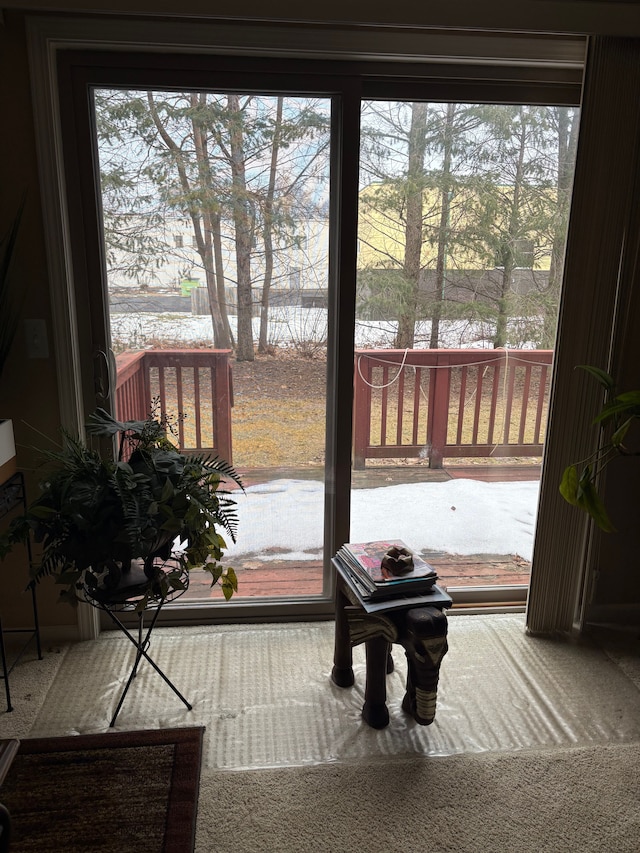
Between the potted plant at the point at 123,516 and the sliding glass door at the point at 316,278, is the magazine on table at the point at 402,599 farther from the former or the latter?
the sliding glass door at the point at 316,278

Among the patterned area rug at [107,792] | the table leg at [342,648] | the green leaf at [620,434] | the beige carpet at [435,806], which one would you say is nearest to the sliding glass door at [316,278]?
the table leg at [342,648]

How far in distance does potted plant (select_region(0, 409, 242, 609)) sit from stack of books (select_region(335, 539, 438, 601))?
42 cm

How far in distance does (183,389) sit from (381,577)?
99 cm

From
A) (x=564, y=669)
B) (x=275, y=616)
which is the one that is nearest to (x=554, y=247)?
(x=564, y=669)

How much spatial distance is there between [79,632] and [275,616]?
0.74 metres

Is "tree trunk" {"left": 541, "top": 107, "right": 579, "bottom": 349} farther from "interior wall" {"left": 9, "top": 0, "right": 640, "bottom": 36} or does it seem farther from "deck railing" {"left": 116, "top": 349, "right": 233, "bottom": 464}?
"deck railing" {"left": 116, "top": 349, "right": 233, "bottom": 464}

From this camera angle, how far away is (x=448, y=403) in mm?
2490

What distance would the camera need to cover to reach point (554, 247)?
2.39 m

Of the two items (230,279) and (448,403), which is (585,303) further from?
(230,279)

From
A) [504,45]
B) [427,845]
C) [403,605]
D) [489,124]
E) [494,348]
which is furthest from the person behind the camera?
[494,348]

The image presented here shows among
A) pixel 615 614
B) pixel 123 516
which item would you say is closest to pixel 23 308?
pixel 123 516

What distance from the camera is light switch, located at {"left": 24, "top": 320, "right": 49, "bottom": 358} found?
2158 millimetres

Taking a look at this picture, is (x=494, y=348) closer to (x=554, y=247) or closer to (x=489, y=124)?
(x=554, y=247)

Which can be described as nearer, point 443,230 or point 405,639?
point 405,639
